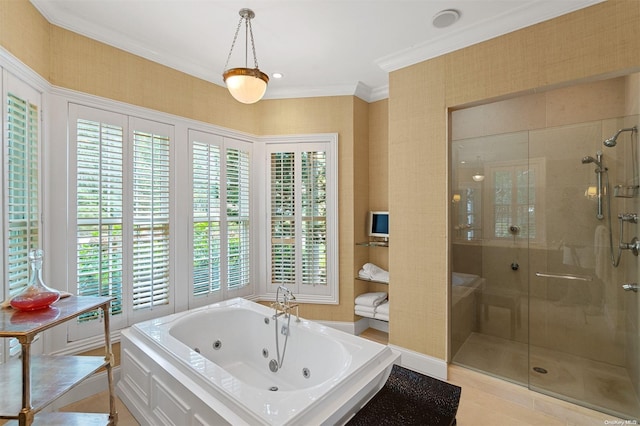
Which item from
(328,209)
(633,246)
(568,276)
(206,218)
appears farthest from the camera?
(328,209)

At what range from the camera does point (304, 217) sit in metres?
3.50

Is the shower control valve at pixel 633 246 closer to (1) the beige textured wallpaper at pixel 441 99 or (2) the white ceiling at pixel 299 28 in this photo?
(1) the beige textured wallpaper at pixel 441 99

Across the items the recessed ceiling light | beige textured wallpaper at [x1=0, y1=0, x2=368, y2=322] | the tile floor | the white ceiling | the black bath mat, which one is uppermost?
the white ceiling

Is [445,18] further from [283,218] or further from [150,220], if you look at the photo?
[150,220]

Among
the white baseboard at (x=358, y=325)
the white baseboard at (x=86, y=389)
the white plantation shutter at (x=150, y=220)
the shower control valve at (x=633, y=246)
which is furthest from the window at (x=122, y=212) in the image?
the shower control valve at (x=633, y=246)

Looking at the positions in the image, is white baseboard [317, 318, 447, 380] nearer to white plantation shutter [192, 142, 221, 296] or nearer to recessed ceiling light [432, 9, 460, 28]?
white plantation shutter [192, 142, 221, 296]

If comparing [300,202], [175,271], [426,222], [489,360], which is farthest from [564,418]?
[175,271]

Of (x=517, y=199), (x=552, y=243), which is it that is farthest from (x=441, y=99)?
(x=552, y=243)

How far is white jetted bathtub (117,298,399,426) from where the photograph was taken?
1453mm

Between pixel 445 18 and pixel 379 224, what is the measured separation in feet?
6.66

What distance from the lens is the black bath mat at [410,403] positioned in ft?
4.68

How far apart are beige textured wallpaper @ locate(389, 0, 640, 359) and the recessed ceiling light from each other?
11.5 inches

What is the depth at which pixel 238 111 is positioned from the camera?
3.42m

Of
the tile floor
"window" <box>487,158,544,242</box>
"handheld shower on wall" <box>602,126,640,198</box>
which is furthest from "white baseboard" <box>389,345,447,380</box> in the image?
"handheld shower on wall" <box>602,126,640,198</box>
